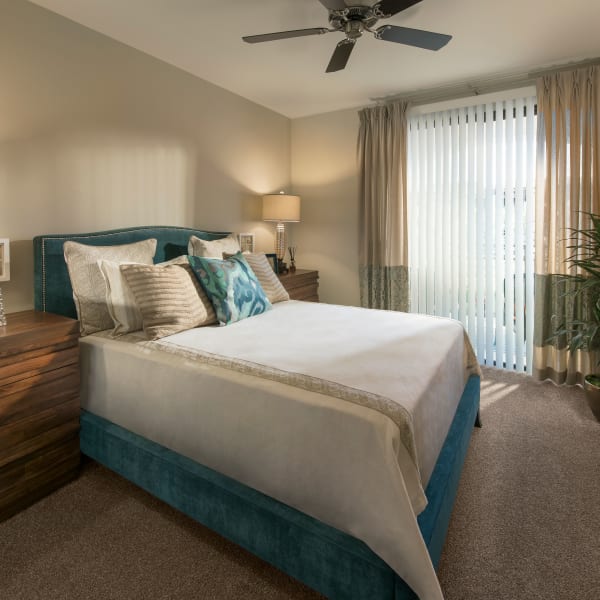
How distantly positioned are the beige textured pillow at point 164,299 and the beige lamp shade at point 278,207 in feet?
6.22

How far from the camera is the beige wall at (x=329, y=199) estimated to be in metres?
4.36

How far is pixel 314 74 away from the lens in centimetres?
341

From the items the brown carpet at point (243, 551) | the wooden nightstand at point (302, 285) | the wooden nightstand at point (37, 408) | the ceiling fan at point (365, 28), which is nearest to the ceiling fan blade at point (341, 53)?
the ceiling fan at point (365, 28)

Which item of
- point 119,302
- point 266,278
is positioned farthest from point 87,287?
point 266,278

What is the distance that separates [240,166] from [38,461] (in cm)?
300

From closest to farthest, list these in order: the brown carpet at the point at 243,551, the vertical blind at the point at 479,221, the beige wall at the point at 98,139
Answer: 1. the brown carpet at the point at 243,551
2. the beige wall at the point at 98,139
3. the vertical blind at the point at 479,221

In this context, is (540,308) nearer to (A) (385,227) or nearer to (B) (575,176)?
(B) (575,176)

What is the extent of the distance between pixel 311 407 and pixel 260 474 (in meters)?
0.34

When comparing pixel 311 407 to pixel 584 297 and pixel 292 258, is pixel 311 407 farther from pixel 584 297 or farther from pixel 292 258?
pixel 292 258

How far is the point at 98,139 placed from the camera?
8.95ft

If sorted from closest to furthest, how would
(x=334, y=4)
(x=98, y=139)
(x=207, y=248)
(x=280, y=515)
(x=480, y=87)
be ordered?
(x=280, y=515) → (x=334, y=4) → (x=98, y=139) → (x=207, y=248) → (x=480, y=87)

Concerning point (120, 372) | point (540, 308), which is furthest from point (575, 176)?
point (120, 372)

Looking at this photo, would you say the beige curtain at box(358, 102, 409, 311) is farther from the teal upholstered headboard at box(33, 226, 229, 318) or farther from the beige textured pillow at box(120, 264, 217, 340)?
the teal upholstered headboard at box(33, 226, 229, 318)

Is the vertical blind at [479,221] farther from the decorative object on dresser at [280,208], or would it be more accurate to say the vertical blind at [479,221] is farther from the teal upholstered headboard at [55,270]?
the teal upholstered headboard at [55,270]
